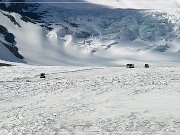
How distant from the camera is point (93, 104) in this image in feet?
79.2

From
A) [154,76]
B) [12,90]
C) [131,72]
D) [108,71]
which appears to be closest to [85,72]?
[108,71]

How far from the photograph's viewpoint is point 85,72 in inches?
1565

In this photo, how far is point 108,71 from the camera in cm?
3962

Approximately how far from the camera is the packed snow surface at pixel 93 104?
1942cm

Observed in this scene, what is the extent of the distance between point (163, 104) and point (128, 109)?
2.12m

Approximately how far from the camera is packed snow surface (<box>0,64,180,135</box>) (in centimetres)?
1942

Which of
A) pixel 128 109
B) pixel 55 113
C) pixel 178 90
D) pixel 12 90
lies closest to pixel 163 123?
pixel 128 109

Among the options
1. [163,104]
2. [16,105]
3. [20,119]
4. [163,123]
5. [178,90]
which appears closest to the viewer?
[163,123]

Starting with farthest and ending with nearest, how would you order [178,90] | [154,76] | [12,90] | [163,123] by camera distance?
[154,76], [12,90], [178,90], [163,123]

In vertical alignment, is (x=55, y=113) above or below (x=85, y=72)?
below

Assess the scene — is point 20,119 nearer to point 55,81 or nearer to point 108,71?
point 55,81

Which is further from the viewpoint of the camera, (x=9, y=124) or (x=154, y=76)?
(x=154, y=76)

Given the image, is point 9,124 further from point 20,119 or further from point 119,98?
point 119,98

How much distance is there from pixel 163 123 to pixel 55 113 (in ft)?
18.5
